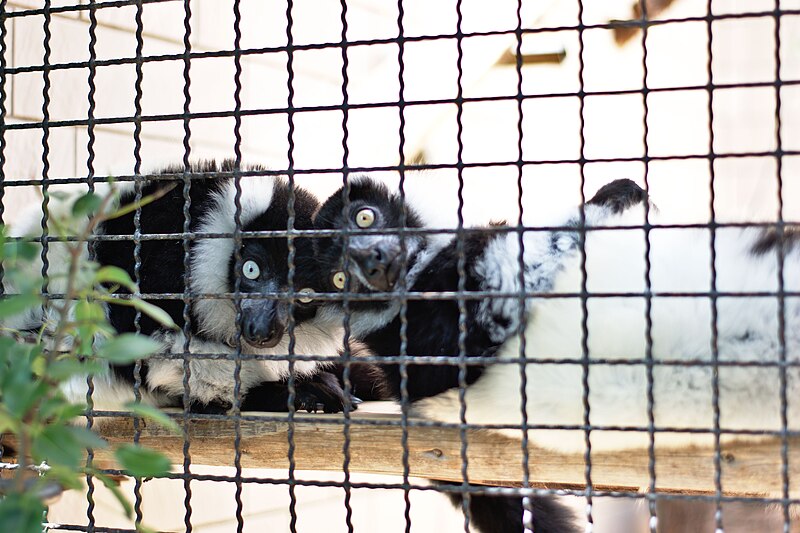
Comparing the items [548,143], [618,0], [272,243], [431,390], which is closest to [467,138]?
[548,143]

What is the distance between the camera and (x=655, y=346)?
201 centimetres

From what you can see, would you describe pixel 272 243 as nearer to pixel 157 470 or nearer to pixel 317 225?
pixel 317 225

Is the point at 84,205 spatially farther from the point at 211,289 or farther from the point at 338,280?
the point at 211,289

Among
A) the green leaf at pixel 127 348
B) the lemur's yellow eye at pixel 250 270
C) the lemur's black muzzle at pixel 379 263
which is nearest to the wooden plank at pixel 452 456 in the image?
the lemur's black muzzle at pixel 379 263

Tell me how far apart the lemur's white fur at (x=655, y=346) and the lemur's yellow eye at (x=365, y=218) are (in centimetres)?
45

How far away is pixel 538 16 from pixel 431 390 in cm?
371

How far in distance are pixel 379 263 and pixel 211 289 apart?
0.70 metres

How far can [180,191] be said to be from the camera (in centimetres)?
276

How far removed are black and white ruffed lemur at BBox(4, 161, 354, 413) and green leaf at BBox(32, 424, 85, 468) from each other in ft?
4.86

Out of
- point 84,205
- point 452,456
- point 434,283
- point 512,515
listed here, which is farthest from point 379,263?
point 84,205

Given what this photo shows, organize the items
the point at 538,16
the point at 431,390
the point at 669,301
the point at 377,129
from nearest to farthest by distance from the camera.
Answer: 1. the point at 669,301
2. the point at 431,390
3. the point at 377,129
4. the point at 538,16

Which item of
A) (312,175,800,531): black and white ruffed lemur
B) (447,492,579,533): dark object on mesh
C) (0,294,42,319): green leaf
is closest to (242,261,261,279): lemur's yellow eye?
(312,175,800,531): black and white ruffed lemur

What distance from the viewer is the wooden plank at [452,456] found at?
1.97 metres

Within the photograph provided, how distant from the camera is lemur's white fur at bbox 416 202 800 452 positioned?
6.31 feet
